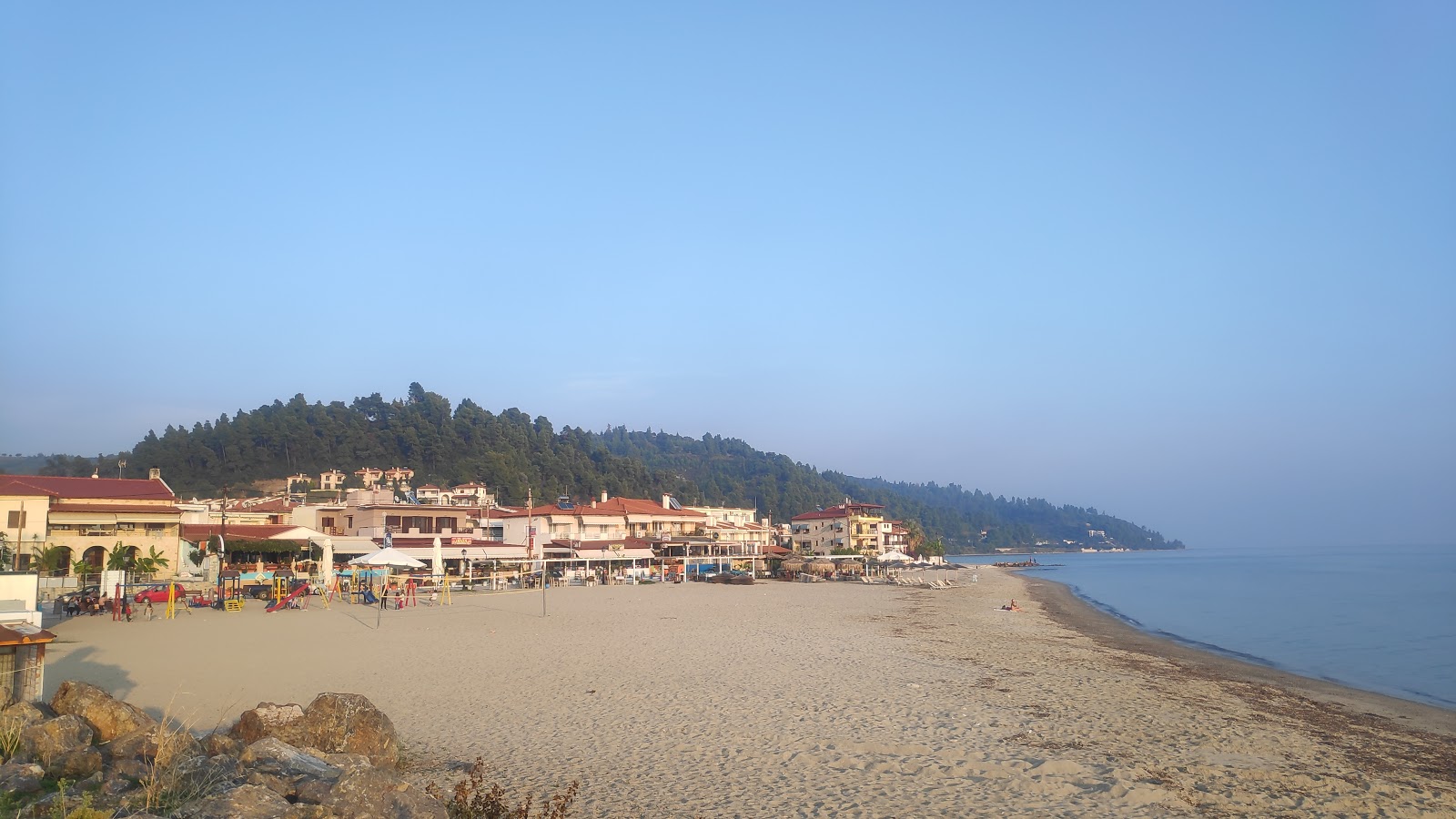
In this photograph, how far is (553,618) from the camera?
26.0m

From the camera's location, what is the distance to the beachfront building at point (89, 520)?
36344 millimetres

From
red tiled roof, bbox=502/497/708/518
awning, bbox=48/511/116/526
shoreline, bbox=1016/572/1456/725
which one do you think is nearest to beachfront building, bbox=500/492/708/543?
red tiled roof, bbox=502/497/708/518

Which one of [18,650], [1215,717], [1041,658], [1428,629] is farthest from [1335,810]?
[1428,629]

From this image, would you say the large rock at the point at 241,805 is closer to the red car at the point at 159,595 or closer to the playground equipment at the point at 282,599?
the playground equipment at the point at 282,599

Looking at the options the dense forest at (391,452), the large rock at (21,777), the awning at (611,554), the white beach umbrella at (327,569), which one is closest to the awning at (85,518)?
the white beach umbrella at (327,569)

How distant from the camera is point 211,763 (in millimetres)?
7027

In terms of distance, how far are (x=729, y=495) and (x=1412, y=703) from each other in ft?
505

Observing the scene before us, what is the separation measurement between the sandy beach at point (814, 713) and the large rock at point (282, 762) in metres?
1.67

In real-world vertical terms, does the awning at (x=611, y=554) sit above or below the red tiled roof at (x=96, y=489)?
below

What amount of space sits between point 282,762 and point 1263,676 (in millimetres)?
21104

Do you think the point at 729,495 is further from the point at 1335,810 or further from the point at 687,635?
the point at 1335,810

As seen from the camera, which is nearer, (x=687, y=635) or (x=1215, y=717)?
(x=1215, y=717)

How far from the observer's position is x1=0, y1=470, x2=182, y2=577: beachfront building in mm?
36344

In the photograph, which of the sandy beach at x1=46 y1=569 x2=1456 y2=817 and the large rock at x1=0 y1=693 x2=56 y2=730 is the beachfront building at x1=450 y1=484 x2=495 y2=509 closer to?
the sandy beach at x1=46 y1=569 x2=1456 y2=817
